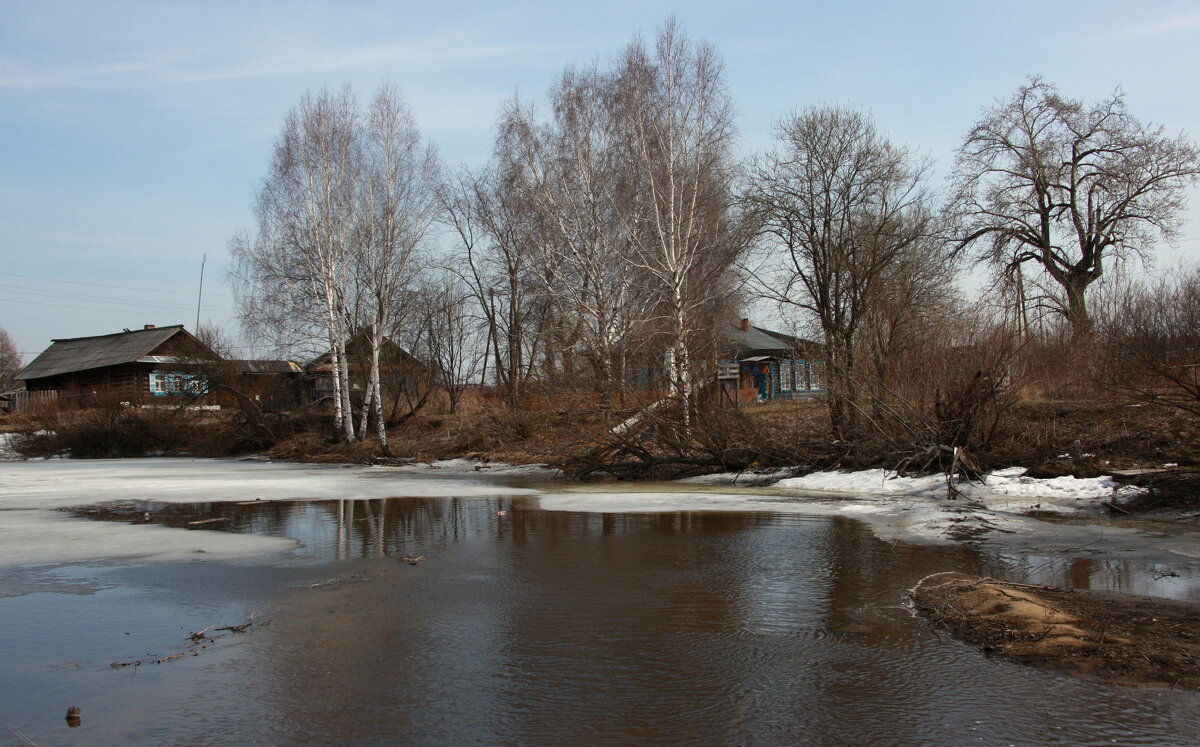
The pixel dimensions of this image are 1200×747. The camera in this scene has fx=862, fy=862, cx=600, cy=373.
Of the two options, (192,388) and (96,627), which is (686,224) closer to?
(96,627)

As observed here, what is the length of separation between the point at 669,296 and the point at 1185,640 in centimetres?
1996

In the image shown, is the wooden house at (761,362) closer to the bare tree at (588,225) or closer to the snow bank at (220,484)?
the bare tree at (588,225)

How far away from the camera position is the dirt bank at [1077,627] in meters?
5.41

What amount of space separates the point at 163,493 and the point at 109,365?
40.1 m

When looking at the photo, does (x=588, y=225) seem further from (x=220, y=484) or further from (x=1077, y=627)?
(x=1077, y=627)

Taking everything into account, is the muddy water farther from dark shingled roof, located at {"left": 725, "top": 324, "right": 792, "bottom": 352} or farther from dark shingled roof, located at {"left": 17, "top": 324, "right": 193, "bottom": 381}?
dark shingled roof, located at {"left": 17, "top": 324, "right": 193, "bottom": 381}

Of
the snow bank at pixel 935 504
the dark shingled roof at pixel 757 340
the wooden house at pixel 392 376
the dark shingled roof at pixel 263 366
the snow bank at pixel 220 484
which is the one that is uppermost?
the dark shingled roof at pixel 757 340

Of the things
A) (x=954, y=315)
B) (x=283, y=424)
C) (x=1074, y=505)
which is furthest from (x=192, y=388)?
(x=1074, y=505)

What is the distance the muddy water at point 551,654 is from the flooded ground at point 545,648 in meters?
0.02

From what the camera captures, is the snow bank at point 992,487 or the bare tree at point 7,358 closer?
the snow bank at point 992,487

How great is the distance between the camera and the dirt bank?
5.41 metres

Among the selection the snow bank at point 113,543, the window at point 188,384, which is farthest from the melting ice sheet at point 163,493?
the window at point 188,384

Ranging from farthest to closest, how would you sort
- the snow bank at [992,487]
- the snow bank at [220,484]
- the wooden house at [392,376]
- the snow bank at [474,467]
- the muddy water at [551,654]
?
the wooden house at [392,376], the snow bank at [474,467], the snow bank at [220,484], the snow bank at [992,487], the muddy water at [551,654]

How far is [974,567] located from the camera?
8805mm
